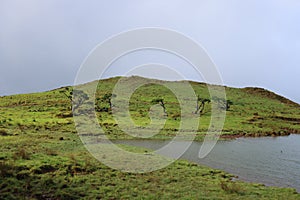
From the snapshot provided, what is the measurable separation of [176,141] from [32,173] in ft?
80.0

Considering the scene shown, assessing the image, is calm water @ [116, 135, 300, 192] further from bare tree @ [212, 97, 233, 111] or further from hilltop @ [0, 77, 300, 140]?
bare tree @ [212, 97, 233, 111]

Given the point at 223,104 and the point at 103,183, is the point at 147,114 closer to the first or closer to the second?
the point at 223,104

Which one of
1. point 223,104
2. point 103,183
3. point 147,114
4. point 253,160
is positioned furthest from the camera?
point 223,104

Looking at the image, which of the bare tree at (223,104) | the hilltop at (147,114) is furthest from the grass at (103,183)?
the bare tree at (223,104)

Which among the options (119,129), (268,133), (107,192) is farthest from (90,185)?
(268,133)

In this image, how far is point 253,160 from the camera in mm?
29422

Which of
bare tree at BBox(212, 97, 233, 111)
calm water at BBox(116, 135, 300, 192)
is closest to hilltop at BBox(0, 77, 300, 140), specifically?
bare tree at BBox(212, 97, 233, 111)

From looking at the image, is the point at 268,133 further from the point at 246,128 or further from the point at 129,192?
the point at 129,192

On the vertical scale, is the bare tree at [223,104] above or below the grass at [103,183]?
above

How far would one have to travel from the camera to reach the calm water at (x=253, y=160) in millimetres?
22672

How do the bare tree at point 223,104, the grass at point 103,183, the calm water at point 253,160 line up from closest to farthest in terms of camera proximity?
the grass at point 103,183, the calm water at point 253,160, the bare tree at point 223,104

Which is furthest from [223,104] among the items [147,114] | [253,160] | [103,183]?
[103,183]

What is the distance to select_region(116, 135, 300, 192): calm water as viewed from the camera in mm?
22672

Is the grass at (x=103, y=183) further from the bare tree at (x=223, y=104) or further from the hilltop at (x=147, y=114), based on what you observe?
the bare tree at (x=223, y=104)
